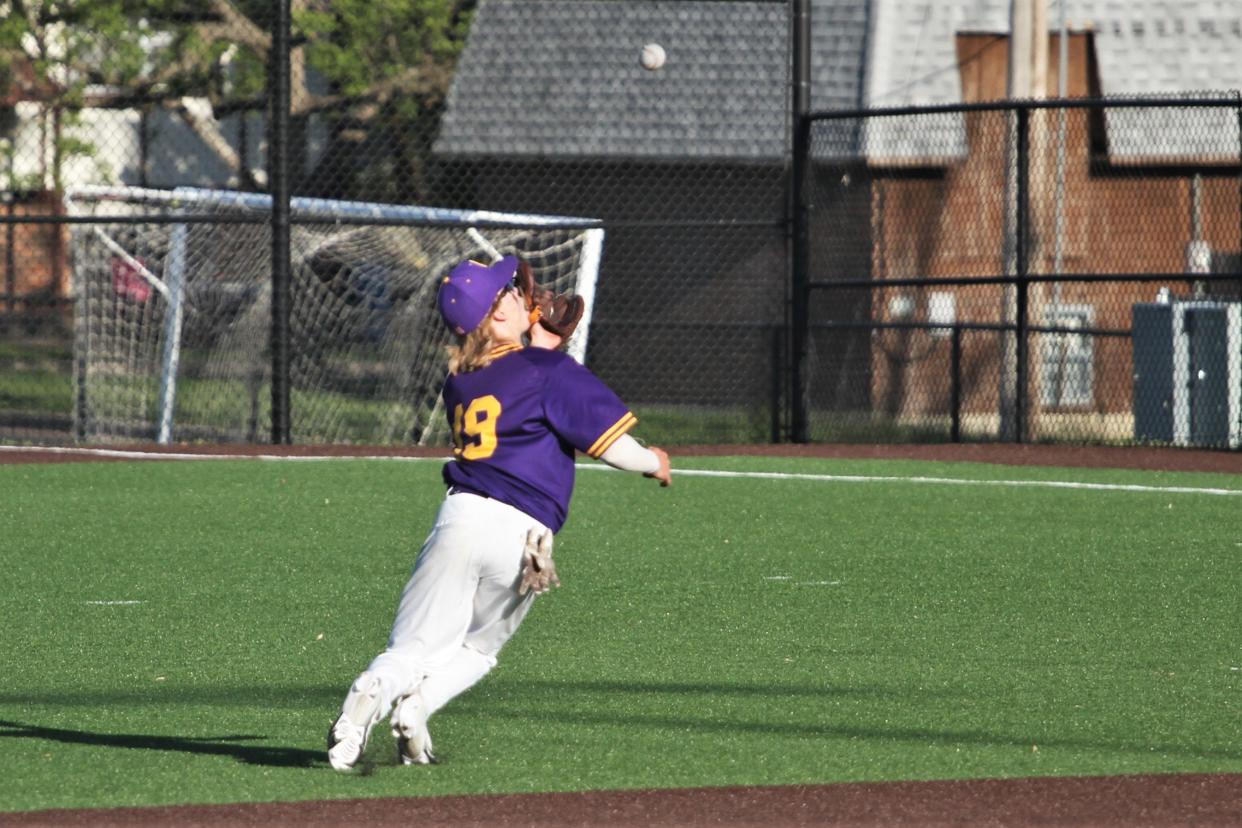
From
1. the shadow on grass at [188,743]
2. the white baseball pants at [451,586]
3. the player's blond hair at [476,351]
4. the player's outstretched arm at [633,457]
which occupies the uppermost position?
the player's blond hair at [476,351]

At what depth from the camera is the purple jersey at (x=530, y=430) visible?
5.23 m

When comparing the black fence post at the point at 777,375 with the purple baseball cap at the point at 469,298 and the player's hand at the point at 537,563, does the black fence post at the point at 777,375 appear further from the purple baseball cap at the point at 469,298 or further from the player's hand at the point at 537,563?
the player's hand at the point at 537,563

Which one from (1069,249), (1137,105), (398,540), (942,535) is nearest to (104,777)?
(398,540)

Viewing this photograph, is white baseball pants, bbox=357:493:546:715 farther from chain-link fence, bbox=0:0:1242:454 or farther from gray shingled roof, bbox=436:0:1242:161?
gray shingled roof, bbox=436:0:1242:161

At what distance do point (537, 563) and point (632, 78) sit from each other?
19317mm

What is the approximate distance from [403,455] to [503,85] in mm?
10556

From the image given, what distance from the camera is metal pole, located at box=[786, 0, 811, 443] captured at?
15852 mm

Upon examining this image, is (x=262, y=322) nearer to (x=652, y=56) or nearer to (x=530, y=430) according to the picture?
(x=652, y=56)

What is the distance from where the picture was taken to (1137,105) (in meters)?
14.1

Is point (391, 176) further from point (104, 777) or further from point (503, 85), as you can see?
point (104, 777)

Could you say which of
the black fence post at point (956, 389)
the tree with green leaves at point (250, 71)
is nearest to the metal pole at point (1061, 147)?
the black fence post at point (956, 389)

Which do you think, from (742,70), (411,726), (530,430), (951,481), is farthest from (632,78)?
(411,726)

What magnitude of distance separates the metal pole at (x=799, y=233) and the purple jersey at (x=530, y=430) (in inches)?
419

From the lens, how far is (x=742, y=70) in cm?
2369
